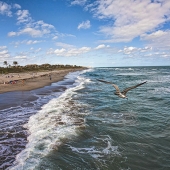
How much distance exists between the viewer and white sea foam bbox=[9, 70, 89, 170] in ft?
23.4

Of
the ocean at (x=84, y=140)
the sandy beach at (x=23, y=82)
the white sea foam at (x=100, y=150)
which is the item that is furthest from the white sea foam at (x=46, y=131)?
the sandy beach at (x=23, y=82)

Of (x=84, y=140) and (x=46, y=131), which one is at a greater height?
(x=46, y=131)

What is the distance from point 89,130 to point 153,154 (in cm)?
388

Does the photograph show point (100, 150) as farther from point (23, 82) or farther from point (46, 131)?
point (23, 82)

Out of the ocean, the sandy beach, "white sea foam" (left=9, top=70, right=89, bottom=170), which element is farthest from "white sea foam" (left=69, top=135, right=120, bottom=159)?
the sandy beach

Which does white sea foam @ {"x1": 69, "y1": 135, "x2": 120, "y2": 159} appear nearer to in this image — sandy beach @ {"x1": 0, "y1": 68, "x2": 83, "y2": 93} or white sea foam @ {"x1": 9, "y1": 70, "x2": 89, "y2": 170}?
white sea foam @ {"x1": 9, "y1": 70, "x2": 89, "y2": 170}

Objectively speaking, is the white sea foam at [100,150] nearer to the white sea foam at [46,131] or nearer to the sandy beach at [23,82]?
the white sea foam at [46,131]

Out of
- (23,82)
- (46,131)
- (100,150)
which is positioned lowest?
(100,150)

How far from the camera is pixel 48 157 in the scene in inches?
286

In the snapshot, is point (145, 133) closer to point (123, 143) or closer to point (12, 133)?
point (123, 143)

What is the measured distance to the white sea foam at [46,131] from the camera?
23.4 feet

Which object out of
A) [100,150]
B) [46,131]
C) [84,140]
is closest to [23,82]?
[46,131]

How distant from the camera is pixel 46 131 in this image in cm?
1007

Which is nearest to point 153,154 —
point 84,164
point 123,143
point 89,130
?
point 123,143
